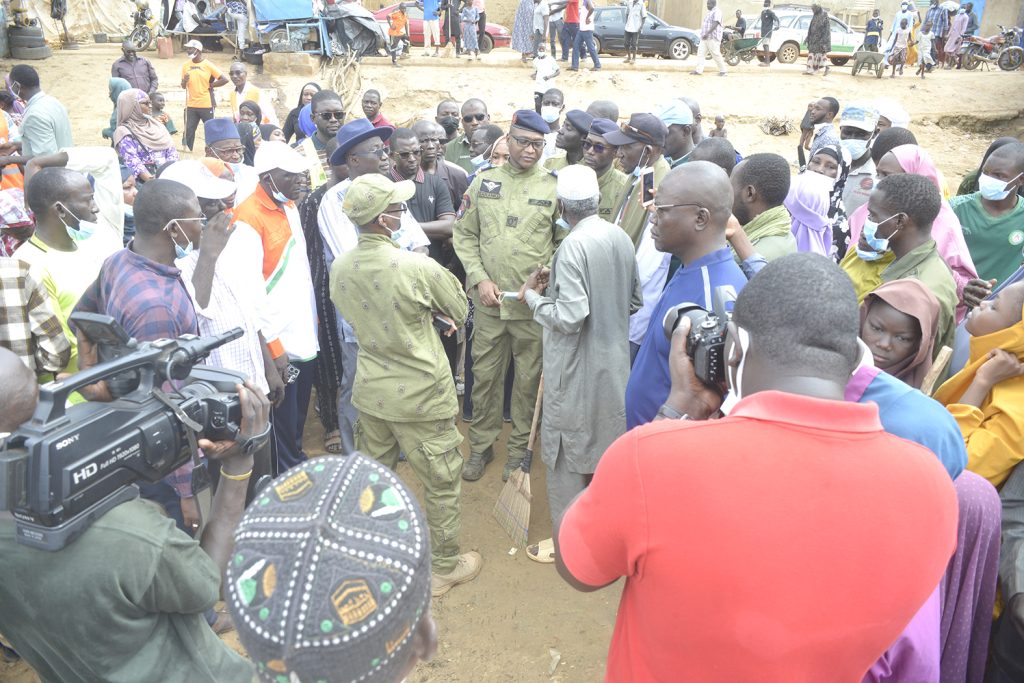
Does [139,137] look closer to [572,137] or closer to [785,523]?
[572,137]

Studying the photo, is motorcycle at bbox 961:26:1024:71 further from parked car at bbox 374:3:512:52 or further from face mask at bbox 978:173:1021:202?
face mask at bbox 978:173:1021:202

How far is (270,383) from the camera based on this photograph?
3.85m

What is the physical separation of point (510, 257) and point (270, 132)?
4739mm

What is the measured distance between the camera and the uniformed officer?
15.2ft

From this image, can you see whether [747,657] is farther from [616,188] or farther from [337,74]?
[337,74]

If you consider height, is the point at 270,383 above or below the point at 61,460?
below

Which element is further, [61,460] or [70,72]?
[70,72]

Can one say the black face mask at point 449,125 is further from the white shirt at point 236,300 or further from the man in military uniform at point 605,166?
the white shirt at point 236,300

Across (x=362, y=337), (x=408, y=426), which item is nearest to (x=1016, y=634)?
(x=408, y=426)

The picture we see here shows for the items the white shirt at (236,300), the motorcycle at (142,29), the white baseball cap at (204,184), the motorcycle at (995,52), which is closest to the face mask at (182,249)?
the white shirt at (236,300)

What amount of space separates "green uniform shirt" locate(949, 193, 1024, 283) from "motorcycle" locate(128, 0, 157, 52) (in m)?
18.0

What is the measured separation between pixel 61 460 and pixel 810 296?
64.9 inches

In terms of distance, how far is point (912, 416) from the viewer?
6.10 feet

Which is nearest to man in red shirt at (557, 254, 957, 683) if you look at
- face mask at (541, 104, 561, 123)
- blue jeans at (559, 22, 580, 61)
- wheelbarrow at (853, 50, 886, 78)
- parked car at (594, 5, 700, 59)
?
face mask at (541, 104, 561, 123)
